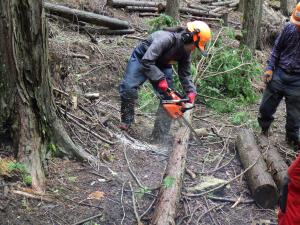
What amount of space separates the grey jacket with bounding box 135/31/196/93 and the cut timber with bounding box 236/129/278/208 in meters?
1.24

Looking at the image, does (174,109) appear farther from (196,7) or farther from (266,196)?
(196,7)

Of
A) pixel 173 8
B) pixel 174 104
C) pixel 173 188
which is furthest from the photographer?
pixel 173 8

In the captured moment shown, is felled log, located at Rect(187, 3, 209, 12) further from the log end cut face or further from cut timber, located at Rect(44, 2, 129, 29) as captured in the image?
the log end cut face

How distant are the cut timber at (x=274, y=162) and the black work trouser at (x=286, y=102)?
50cm

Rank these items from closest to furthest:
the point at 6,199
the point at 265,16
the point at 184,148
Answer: the point at 6,199 < the point at 184,148 < the point at 265,16

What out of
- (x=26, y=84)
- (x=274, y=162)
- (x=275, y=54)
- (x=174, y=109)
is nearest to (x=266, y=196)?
(x=274, y=162)

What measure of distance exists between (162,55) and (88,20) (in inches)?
169

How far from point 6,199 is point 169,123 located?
321 cm

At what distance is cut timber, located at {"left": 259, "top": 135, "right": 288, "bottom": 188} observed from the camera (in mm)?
4812

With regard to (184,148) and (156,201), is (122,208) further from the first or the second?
(184,148)

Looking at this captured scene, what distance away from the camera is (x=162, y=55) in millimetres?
5578

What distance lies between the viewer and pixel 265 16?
1328 centimetres

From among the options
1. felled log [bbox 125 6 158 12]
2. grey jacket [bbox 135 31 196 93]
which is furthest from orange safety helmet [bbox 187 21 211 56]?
felled log [bbox 125 6 158 12]

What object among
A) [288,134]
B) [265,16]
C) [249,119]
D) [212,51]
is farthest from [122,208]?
[265,16]
